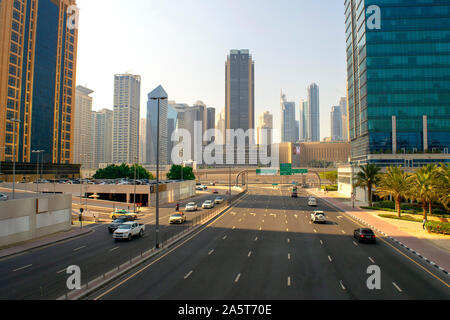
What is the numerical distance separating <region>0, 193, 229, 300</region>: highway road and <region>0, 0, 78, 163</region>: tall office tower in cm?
7779

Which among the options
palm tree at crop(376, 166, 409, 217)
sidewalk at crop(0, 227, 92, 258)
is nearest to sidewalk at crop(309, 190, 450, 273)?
palm tree at crop(376, 166, 409, 217)

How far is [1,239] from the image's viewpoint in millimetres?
24578

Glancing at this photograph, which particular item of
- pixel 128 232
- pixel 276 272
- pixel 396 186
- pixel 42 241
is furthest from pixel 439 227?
pixel 42 241

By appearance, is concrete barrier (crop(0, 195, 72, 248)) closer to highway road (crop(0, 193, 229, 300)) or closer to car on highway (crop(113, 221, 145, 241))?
highway road (crop(0, 193, 229, 300))

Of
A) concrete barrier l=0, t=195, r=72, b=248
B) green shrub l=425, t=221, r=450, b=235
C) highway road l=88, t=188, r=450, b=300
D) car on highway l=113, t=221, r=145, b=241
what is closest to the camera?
highway road l=88, t=188, r=450, b=300

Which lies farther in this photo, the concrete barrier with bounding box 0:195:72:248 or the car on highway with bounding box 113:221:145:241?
the car on highway with bounding box 113:221:145:241

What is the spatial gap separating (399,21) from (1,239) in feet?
296

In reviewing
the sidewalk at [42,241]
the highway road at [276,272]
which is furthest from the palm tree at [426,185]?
the sidewalk at [42,241]

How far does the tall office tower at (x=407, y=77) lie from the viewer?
72.4 meters

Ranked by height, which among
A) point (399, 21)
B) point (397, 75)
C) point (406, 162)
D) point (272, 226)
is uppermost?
point (399, 21)

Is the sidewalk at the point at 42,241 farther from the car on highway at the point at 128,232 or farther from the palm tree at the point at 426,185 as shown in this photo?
the palm tree at the point at 426,185

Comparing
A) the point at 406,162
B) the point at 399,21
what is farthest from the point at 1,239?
the point at 399,21

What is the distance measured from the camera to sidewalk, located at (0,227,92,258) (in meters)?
23.7
